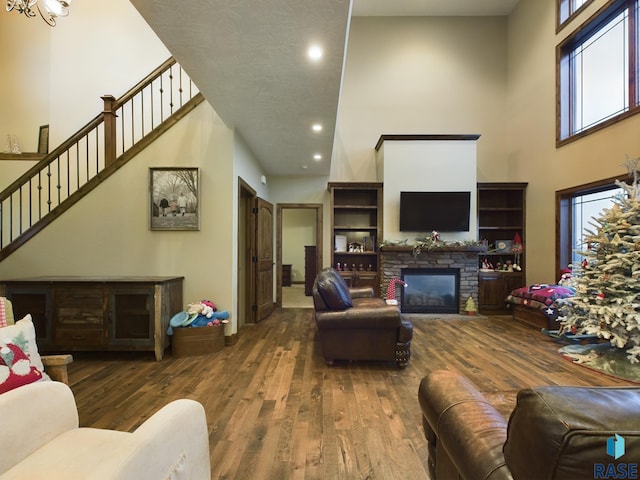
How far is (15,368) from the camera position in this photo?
1.39m

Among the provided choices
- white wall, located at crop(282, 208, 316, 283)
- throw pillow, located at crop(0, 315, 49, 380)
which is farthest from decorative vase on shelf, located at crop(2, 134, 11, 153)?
white wall, located at crop(282, 208, 316, 283)

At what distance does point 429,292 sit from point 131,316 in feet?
15.8

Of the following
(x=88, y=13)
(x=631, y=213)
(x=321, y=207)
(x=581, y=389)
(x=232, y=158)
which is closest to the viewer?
(x=581, y=389)

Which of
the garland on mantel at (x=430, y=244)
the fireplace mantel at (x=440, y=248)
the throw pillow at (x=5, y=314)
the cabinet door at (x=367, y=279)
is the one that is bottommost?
the cabinet door at (x=367, y=279)

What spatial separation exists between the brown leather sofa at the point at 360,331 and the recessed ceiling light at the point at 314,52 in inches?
79.7

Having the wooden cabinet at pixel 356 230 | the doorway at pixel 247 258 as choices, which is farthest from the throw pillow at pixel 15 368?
the wooden cabinet at pixel 356 230

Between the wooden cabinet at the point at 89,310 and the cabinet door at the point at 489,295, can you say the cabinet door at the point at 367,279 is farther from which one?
the wooden cabinet at the point at 89,310

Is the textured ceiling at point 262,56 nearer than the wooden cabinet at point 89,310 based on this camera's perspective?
Yes

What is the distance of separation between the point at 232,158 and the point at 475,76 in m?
5.97

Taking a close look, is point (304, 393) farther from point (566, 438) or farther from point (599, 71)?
point (599, 71)

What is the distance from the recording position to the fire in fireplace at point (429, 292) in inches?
234

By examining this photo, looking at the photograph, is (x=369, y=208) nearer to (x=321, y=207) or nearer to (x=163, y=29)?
(x=321, y=207)

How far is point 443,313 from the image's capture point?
234 inches

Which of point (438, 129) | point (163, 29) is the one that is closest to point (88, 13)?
point (163, 29)
